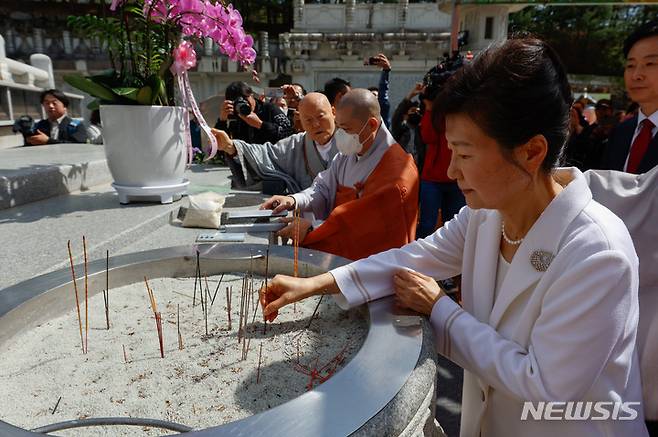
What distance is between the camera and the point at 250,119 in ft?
14.0

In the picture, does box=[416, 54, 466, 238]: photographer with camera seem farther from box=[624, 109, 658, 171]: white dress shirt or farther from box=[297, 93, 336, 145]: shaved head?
box=[624, 109, 658, 171]: white dress shirt

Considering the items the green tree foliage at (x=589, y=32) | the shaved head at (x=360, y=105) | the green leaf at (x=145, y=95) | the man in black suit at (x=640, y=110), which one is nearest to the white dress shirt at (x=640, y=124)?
the man in black suit at (x=640, y=110)

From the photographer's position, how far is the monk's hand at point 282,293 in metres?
1.35

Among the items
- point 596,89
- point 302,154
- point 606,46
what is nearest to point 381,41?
point 596,89

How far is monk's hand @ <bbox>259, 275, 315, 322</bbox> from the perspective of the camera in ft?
4.43

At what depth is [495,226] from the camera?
4.26 feet

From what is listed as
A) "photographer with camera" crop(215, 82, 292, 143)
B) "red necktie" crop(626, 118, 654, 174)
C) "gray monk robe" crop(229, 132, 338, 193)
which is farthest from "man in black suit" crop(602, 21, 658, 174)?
"photographer with camera" crop(215, 82, 292, 143)

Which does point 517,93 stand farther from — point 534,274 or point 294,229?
point 294,229

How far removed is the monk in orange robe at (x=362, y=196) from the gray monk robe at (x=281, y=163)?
1.92 feet

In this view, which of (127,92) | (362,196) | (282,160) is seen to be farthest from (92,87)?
(362,196)

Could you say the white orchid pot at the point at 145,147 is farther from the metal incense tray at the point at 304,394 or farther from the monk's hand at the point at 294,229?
the metal incense tray at the point at 304,394

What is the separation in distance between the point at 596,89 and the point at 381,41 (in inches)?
444

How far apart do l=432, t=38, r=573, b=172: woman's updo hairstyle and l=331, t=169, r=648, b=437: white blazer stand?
19 cm

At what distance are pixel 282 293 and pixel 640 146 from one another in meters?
2.05
